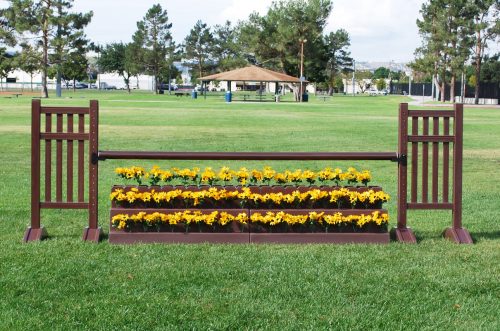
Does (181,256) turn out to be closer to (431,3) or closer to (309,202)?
(309,202)

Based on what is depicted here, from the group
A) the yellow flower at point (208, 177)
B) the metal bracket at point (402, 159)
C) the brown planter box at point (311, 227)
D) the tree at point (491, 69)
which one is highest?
the tree at point (491, 69)

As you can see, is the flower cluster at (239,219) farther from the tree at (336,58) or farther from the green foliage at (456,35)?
the tree at (336,58)

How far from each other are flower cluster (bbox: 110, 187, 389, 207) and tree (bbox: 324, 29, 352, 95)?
135 meters

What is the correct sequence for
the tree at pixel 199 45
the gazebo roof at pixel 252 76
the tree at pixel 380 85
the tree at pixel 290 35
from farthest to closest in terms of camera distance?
1. the tree at pixel 380 85
2. the tree at pixel 199 45
3. the tree at pixel 290 35
4. the gazebo roof at pixel 252 76

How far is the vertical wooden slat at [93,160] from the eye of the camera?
8.49 m

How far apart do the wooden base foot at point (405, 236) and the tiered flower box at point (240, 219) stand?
0.19 m

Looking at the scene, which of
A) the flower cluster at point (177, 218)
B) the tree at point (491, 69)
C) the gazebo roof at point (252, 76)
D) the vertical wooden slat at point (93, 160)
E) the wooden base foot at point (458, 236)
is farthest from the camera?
the tree at point (491, 69)

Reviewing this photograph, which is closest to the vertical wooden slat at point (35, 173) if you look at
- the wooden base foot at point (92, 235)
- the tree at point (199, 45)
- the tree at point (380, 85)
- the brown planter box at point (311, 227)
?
the wooden base foot at point (92, 235)

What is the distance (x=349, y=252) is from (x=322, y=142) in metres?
16.8

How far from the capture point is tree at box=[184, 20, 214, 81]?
143m

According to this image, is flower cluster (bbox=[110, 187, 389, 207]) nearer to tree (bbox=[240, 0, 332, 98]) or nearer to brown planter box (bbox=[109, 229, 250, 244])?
brown planter box (bbox=[109, 229, 250, 244])

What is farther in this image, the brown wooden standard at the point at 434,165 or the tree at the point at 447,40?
the tree at the point at 447,40

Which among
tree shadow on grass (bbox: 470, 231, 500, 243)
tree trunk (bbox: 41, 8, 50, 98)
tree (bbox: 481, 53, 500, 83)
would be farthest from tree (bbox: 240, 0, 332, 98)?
tree shadow on grass (bbox: 470, 231, 500, 243)

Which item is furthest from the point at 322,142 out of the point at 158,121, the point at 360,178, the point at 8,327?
the point at 8,327
